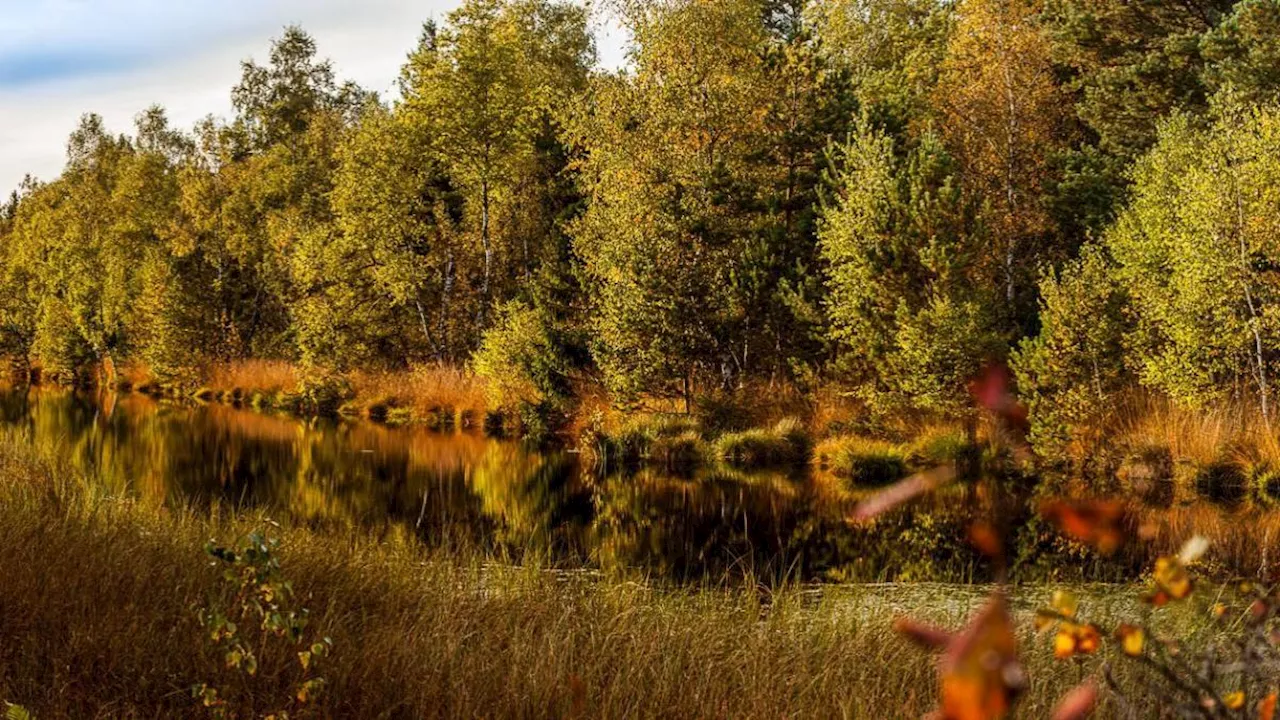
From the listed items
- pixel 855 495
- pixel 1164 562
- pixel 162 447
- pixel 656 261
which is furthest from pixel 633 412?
pixel 1164 562

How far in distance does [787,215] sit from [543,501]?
13.4 meters

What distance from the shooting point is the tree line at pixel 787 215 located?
69.2ft

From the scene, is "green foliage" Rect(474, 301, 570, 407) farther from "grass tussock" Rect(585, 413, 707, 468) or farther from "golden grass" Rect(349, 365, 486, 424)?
"grass tussock" Rect(585, 413, 707, 468)

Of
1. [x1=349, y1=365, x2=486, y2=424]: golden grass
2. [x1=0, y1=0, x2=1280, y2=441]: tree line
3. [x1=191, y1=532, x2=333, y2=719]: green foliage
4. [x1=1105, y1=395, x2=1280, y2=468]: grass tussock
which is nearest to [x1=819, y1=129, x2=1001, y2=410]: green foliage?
[x1=0, y1=0, x2=1280, y2=441]: tree line

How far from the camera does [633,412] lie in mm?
25484

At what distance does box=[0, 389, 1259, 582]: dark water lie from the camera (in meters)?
13.1

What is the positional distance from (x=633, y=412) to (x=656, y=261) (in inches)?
148

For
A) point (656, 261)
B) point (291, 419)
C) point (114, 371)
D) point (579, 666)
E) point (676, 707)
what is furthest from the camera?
point (114, 371)

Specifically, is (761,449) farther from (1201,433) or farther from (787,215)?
(1201,433)

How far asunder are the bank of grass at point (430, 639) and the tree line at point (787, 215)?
14.4 m

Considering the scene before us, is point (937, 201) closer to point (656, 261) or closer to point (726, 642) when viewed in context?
point (656, 261)

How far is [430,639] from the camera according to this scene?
6.30 meters

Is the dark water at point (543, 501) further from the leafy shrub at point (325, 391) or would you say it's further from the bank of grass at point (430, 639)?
the leafy shrub at point (325, 391)

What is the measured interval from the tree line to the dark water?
3810 millimetres
